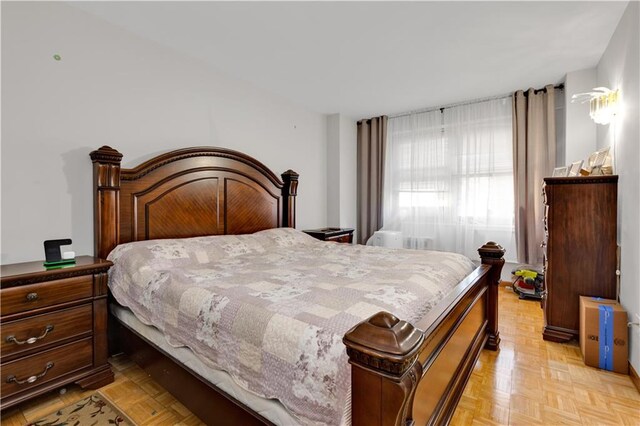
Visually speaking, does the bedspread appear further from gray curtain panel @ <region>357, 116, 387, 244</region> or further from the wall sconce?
→ gray curtain panel @ <region>357, 116, 387, 244</region>

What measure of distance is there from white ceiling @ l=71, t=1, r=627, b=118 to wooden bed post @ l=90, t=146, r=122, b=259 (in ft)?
3.58

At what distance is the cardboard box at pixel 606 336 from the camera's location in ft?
6.62

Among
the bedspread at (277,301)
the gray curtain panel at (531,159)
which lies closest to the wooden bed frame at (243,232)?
the bedspread at (277,301)

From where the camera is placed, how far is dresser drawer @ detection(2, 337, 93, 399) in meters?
1.55

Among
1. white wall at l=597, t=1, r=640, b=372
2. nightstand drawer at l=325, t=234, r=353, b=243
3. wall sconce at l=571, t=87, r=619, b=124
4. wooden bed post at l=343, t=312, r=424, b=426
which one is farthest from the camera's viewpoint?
nightstand drawer at l=325, t=234, r=353, b=243

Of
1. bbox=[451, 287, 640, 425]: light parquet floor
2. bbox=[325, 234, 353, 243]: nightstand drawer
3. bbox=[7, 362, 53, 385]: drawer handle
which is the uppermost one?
bbox=[325, 234, 353, 243]: nightstand drawer

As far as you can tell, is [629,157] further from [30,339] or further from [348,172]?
[30,339]

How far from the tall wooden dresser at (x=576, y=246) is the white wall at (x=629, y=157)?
9 centimetres

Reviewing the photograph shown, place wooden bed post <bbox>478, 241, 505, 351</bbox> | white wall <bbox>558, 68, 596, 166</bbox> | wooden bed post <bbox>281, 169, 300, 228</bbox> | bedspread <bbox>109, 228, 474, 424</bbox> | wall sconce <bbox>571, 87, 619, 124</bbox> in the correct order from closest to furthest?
1. bedspread <bbox>109, 228, 474, 424</bbox>
2. wooden bed post <bbox>478, 241, 505, 351</bbox>
3. wall sconce <bbox>571, 87, 619, 124</bbox>
4. white wall <bbox>558, 68, 596, 166</bbox>
5. wooden bed post <bbox>281, 169, 300, 228</bbox>

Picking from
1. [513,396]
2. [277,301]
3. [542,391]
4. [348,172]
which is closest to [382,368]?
[277,301]

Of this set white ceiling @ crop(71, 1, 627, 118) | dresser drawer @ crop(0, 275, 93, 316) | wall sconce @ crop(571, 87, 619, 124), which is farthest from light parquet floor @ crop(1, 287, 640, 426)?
white ceiling @ crop(71, 1, 627, 118)

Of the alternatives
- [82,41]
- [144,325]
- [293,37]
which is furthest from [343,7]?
[144,325]

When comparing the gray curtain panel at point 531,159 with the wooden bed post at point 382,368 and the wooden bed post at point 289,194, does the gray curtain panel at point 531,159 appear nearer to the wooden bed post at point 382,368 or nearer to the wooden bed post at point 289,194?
the wooden bed post at point 289,194

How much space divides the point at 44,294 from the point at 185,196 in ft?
4.16
